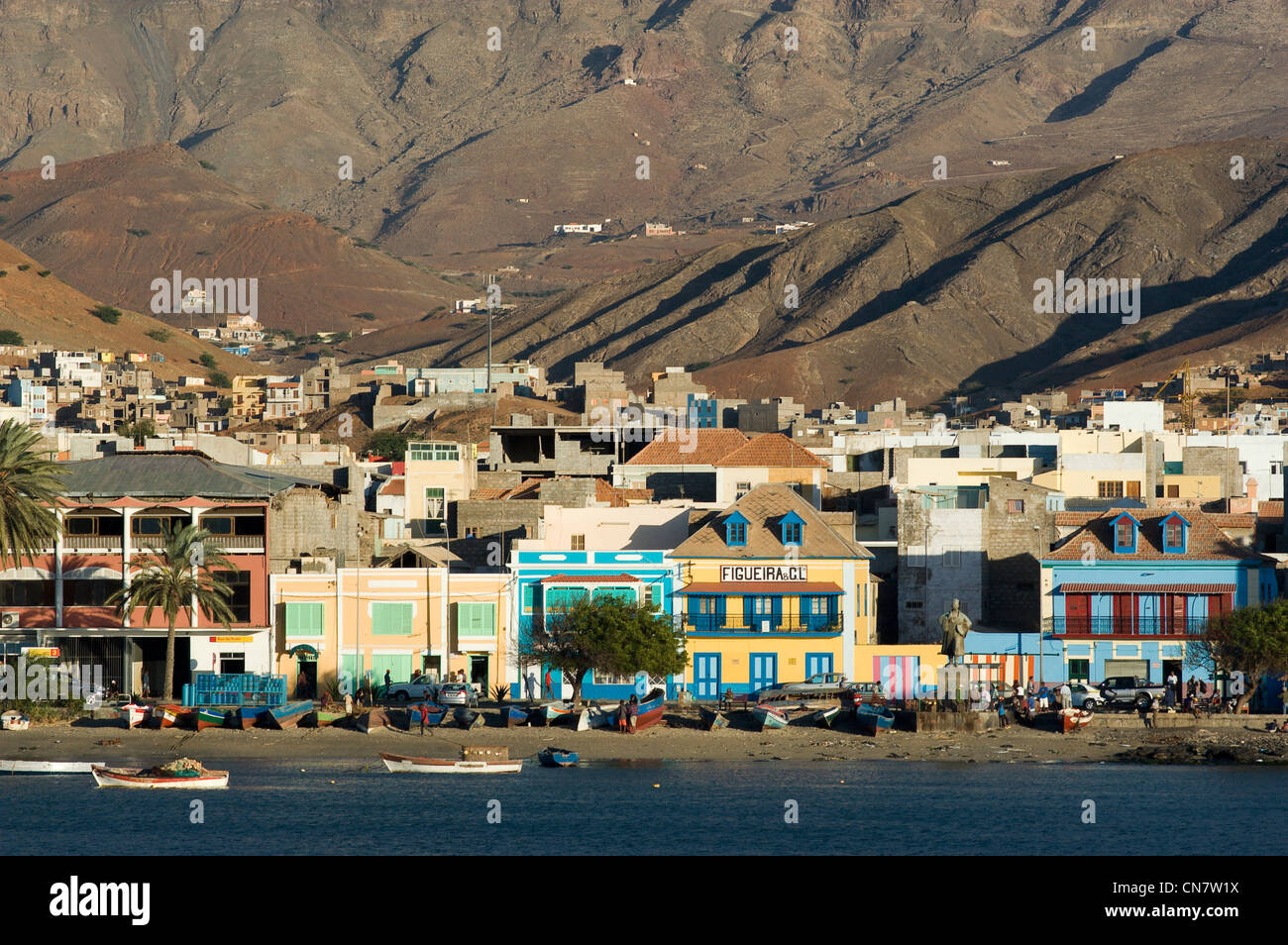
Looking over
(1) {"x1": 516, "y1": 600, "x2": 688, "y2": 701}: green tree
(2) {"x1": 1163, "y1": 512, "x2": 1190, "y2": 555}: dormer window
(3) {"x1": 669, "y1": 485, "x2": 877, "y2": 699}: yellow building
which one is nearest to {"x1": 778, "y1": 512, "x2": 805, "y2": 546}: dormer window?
(3) {"x1": 669, "y1": 485, "x2": 877, "y2": 699}: yellow building

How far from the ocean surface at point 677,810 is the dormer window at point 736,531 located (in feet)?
39.6

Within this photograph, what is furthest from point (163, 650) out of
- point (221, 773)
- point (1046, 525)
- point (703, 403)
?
point (703, 403)

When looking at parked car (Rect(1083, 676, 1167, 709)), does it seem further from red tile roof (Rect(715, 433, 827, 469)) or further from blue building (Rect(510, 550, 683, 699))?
red tile roof (Rect(715, 433, 827, 469))

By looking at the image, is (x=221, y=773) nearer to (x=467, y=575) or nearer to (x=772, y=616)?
(x=467, y=575)

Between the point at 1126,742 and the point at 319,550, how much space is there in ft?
102

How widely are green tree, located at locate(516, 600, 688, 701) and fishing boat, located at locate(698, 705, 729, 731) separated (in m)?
2.87

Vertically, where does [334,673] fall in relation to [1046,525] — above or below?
below

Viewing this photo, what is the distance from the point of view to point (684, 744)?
61.6 meters

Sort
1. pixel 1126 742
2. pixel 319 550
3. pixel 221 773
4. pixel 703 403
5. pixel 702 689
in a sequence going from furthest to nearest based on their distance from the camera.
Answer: pixel 703 403 → pixel 319 550 → pixel 702 689 → pixel 1126 742 → pixel 221 773

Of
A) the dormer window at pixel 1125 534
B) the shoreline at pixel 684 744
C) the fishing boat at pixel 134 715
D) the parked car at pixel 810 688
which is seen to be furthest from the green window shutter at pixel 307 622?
the dormer window at pixel 1125 534

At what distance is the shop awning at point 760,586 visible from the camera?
69312 mm

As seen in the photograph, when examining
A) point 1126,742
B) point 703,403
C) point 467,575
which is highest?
point 703,403

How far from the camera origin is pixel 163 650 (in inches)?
2771

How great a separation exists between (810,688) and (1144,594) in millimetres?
12866
